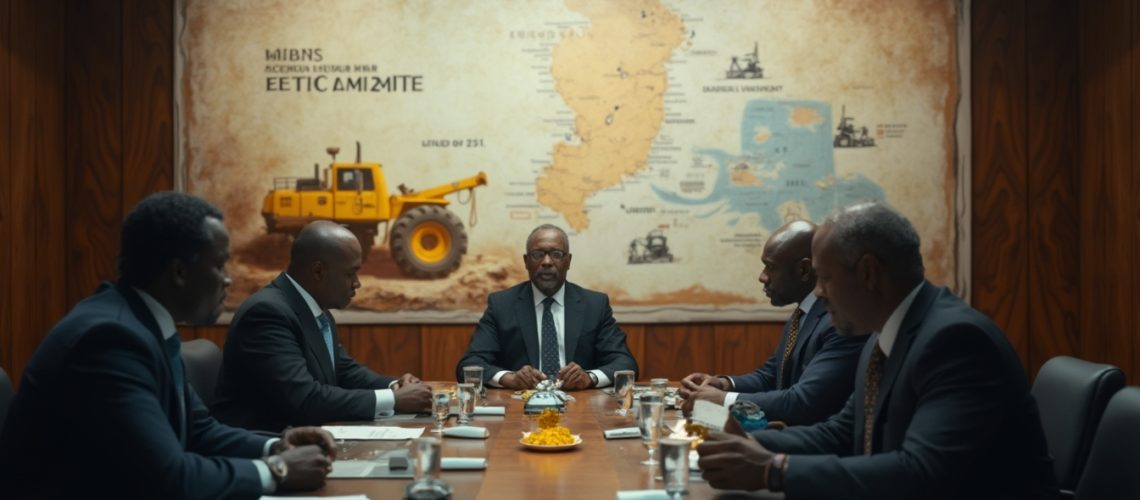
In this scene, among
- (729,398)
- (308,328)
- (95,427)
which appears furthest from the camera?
(308,328)

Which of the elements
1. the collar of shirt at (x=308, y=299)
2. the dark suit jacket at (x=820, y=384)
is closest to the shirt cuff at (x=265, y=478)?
the collar of shirt at (x=308, y=299)

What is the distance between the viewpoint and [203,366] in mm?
4410

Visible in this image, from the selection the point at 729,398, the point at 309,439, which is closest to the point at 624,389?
the point at 729,398

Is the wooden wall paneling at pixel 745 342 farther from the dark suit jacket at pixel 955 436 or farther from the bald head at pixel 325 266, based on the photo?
the dark suit jacket at pixel 955 436

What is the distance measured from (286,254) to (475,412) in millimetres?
2555

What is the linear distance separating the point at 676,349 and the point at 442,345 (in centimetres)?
128

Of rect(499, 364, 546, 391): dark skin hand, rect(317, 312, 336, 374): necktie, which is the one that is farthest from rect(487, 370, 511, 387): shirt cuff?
rect(317, 312, 336, 374): necktie

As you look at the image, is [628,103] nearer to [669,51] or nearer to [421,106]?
[669,51]

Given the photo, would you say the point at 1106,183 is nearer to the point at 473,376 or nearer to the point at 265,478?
the point at 473,376

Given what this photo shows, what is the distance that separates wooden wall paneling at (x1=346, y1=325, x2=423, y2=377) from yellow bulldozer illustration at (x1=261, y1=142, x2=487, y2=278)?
38 cm

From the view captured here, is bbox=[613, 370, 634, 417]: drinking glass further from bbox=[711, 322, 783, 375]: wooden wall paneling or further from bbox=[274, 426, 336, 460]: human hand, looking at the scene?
bbox=[711, 322, 783, 375]: wooden wall paneling

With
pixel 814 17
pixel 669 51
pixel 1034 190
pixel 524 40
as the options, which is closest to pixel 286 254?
pixel 524 40

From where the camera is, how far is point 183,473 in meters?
2.36

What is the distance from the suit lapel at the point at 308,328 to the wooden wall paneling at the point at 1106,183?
3.96 m
